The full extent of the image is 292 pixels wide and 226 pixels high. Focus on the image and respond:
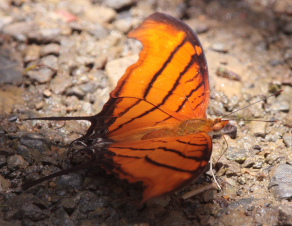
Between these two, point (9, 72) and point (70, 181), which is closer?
point (70, 181)

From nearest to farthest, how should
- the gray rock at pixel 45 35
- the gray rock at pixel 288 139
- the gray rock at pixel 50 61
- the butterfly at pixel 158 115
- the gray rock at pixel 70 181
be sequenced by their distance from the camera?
the butterfly at pixel 158 115 < the gray rock at pixel 70 181 < the gray rock at pixel 288 139 < the gray rock at pixel 50 61 < the gray rock at pixel 45 35

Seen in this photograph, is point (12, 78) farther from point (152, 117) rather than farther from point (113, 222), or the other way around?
point (113, 222)

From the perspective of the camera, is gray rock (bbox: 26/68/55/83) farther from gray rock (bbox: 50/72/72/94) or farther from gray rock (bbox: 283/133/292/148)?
gray rock (bbox: 283/133/292/148)

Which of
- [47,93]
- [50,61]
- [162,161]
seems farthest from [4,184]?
[50,61]

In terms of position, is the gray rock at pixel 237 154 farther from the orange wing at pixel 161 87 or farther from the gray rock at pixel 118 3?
the gray rock at pixel 118 3

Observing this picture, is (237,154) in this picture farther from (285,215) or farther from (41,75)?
(41,75)

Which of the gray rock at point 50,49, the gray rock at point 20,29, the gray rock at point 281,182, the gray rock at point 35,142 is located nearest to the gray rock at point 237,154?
the gray rock at point 281,182

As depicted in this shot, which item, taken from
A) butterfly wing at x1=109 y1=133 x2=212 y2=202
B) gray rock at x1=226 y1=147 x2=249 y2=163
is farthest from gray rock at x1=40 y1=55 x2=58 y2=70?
gray rock at x1=226 y1=147 x2=249 y2=163
